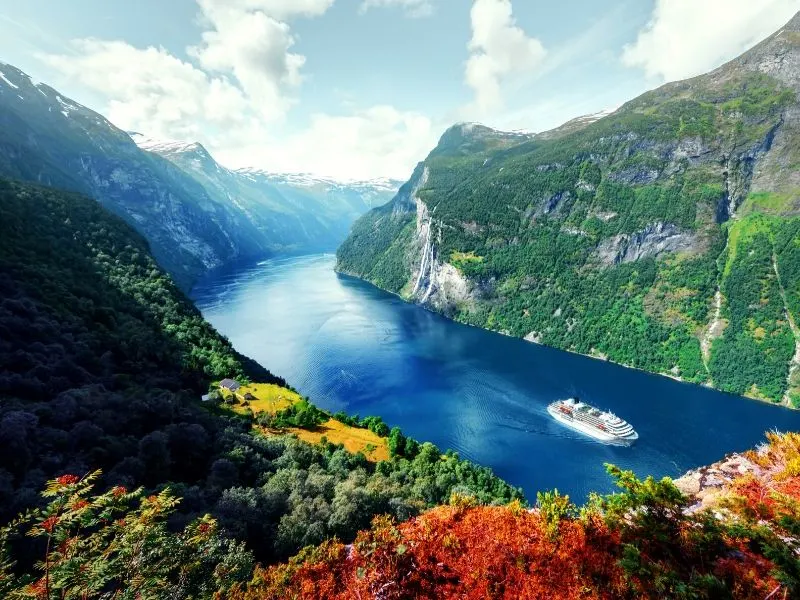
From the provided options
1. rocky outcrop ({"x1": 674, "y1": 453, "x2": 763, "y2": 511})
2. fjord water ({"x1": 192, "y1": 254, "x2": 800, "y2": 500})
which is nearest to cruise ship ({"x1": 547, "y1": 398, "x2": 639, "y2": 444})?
fjord water ({"x1": 192, "y1": 254, "x2": 800, "y2": 500})

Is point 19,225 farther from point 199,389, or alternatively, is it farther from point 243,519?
point 243,519

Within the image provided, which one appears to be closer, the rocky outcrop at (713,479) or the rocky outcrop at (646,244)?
the rocky outcrop at (713,479)

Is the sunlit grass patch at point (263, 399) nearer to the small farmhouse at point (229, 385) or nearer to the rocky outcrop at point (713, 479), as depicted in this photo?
the small farmhouse at point (229, 385)

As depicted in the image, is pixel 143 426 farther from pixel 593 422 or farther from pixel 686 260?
pixel 686 260

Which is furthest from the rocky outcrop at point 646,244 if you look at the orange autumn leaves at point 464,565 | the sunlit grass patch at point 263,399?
the orange autumn leaves at point 464,565

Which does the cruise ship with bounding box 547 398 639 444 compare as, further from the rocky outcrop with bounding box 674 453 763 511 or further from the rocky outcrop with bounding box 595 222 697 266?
the rocky outcrop with bounding box 595 222 697 266

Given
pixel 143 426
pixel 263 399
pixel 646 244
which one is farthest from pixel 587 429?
pixel 646 244
